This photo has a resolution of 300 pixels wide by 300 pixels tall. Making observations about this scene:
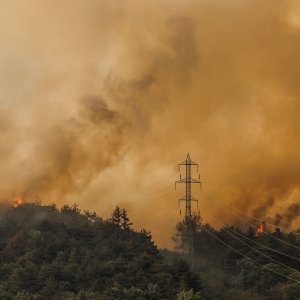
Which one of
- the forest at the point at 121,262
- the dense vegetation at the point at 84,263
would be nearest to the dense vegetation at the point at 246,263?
the forest at the point at 121,262

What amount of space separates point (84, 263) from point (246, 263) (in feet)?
124

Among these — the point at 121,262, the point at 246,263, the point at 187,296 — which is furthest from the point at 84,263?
the point at 246,263

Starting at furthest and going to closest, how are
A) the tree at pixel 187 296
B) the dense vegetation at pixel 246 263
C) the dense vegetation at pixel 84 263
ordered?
the dense vegetation at pixel 246 263
the dense vegetation at pixel 84 263
the tree at pixel 187 296

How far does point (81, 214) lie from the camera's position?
153500mm

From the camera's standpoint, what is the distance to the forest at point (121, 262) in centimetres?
9756

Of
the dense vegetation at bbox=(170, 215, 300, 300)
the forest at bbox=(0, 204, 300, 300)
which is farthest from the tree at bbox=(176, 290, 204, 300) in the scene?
the dense vegetation at bbox=(170, 215, 300, 300)

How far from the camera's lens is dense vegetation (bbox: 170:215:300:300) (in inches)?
4254

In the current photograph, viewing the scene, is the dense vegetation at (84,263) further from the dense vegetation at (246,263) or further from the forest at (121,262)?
the dense vegetation at (246,263)

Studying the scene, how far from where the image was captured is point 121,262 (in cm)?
10781

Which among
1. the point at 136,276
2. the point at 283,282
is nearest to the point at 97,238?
the point at 136,276

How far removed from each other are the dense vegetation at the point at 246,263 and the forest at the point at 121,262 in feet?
0.66

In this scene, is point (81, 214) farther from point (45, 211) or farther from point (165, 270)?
point (165, 270)

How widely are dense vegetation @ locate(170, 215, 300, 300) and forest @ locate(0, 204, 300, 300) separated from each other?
0.20m

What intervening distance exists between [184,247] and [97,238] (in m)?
60.5
